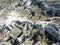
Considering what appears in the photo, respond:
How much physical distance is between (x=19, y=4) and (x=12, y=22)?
1316 centimetres

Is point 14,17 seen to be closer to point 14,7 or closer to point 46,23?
point 14,7

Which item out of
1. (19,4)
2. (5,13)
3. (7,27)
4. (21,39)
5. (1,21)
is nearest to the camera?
(21,39)

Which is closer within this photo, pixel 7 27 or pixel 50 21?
pixel 50 21

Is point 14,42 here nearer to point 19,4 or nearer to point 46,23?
point 46,23

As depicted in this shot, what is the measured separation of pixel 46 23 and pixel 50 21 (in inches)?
56.0

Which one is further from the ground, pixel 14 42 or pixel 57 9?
pixel 57 9

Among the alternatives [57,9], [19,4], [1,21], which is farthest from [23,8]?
[57,9]

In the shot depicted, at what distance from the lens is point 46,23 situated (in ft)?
155

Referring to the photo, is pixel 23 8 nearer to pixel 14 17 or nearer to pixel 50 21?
pixel 14 17

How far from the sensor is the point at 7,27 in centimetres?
5178

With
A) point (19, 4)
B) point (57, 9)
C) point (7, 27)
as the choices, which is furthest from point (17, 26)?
point (19, 4)

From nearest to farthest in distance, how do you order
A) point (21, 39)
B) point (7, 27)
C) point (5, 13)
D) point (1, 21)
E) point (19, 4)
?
point (21, 39) < point (7, 27) < point (1, 21) < point (5, 13) < point (19, 4)

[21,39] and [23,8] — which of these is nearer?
[21,39]

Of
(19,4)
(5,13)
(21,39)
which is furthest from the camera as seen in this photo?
(19,4)
